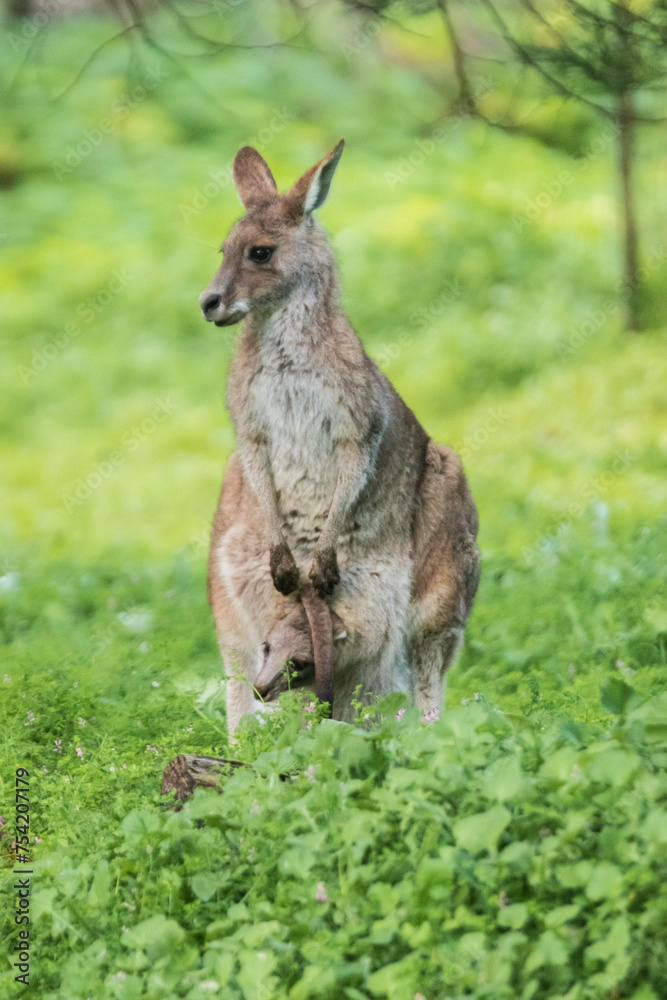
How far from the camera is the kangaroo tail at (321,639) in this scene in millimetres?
4148

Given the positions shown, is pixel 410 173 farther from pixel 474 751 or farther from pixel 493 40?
pixel 474 751

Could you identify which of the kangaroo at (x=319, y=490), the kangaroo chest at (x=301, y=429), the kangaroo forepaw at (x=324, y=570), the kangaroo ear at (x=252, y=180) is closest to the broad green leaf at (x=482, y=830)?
the kangaroo at (x=319, y=490)

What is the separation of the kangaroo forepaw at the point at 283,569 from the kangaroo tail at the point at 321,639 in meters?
0.07

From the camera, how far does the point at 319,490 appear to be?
14.6ft

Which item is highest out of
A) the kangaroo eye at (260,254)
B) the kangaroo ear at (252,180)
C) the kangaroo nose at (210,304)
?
the kangaroo ear at (252,180)

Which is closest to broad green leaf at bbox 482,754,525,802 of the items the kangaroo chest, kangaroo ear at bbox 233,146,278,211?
the kangaroo chest

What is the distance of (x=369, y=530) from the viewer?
4.46 meters

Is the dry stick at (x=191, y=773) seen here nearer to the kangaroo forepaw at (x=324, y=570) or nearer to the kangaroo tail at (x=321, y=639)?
the kangaroo tail at (x=321, y=639)

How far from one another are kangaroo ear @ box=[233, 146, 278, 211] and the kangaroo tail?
1.41 m

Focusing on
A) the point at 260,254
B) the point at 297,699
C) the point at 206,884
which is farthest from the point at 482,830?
the point at 260,254

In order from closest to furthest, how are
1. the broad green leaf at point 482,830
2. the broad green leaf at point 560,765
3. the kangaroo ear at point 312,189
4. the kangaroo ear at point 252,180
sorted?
the broad green leaf at point 482,830
the broad green leaf at point 560,765
the kangaroo ear at point 312,189
the kangaroo ear at point 252,180

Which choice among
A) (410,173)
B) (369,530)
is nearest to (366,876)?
(369,530)

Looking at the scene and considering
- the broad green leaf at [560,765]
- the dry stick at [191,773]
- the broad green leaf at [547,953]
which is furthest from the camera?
the dry stick at [191,773]

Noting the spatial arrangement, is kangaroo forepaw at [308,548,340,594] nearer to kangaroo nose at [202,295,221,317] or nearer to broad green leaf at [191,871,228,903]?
kangaroo nose at [202,295,221,317]
